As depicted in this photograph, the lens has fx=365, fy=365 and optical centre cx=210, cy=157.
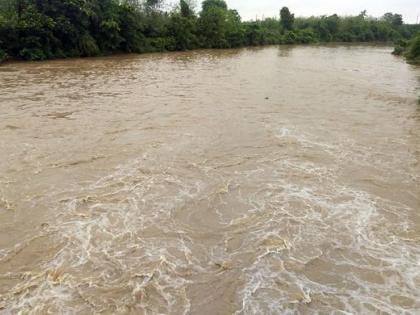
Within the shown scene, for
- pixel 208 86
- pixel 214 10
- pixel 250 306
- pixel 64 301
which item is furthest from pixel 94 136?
pixel 214 10

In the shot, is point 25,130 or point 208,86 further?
point 208,86

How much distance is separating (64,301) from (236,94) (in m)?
11.6

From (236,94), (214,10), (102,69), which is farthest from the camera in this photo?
(214,10)

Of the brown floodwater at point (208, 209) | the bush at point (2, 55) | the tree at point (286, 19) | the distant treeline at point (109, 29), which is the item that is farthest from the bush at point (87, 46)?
the tree at point (286, 19)

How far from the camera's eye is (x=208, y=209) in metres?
5.79

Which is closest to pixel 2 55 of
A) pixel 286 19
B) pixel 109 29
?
pixel 109 29

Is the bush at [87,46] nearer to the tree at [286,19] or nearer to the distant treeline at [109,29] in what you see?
the distant treeline at [109,29]

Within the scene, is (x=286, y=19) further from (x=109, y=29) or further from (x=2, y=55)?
(x=2, y=55)

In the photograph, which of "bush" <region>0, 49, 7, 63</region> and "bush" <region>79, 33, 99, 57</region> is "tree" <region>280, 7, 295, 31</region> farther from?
"bush" <region>0, 49, 7, 63</region>

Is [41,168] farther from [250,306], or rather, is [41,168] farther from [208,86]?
[208,86]

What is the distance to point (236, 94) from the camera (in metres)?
14.4

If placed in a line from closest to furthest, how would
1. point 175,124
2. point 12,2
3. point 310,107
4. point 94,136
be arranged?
point 94,136 < point 175,124 < point 310,107 < point 12,2

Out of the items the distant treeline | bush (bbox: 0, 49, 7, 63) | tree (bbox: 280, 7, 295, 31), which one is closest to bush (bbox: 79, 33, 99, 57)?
the distant treeline

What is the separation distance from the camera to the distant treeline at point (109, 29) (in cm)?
2322
